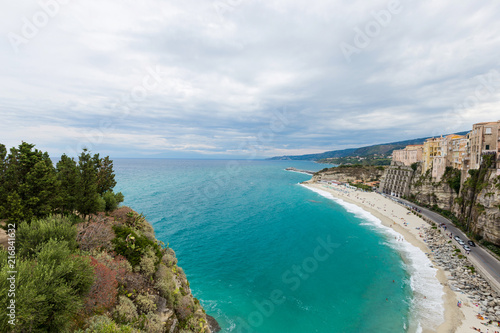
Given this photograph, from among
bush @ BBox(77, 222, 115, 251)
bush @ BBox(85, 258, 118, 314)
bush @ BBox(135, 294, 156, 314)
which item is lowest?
bush @ BBox(135, 294, 156, 314)

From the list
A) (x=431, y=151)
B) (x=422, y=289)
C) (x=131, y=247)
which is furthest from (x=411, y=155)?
(x=131, y=247)

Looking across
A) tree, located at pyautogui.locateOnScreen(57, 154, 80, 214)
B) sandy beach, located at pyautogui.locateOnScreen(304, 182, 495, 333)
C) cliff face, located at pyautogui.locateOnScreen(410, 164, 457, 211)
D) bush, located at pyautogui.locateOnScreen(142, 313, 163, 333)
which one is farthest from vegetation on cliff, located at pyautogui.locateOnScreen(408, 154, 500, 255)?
tree, located at pyautogui.locateOnScreen(57, 154, 80, 214)

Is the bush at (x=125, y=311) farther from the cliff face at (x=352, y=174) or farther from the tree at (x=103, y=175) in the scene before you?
the cliff face at (x=352, y=174)

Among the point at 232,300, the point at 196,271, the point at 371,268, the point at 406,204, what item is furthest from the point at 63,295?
the point at 406,204

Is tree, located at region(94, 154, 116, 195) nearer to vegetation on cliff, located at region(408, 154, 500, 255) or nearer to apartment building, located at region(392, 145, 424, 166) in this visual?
vegetation on cliff, located at region(408, 154, 500, 255)

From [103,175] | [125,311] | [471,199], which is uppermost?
[103,175]

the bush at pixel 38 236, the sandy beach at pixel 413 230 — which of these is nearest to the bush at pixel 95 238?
→ the bush at pixel 38 236

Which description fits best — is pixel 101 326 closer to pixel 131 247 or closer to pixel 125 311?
pixel 125 311
